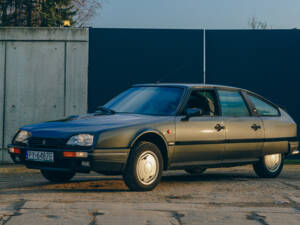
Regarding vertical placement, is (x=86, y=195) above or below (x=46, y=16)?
below

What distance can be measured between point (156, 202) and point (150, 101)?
6.89ft

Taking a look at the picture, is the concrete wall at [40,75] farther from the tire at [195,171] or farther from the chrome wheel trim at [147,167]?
the chrome wheel trim at [147,167]

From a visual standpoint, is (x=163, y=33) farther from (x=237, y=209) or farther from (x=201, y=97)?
(x=237, y=209)

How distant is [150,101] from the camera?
27.8 ft

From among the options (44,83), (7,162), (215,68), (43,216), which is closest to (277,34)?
Answer: (215,68)

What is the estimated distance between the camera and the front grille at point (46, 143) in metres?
7.31

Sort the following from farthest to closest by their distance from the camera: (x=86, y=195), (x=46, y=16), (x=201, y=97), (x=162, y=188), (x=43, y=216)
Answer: (x=46, y=16) → (x=201, y=97) → (x=162, y=188) → (x=86, y=195) → (x=43, y=216)

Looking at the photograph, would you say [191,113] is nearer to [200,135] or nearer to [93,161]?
[200,135]

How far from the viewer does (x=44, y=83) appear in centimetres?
1400

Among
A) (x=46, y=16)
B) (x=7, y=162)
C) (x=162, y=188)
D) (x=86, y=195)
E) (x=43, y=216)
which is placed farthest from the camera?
(x=46, y=16)

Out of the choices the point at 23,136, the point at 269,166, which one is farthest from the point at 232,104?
the point at 23,136

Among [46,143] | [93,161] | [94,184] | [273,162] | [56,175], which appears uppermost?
[46,143]

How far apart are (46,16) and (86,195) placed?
25.4m

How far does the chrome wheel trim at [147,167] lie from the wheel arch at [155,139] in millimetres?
222
